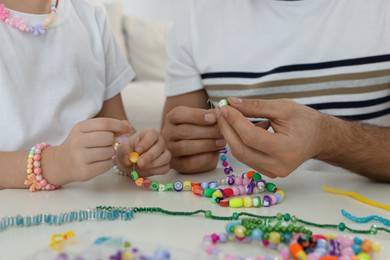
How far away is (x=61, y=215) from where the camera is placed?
2.58ft

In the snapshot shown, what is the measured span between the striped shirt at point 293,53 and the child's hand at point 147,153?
412mm

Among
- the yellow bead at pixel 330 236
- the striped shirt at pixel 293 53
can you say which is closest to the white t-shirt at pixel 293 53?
the striped shirt at pixel 293 53

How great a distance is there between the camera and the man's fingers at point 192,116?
3.40ft

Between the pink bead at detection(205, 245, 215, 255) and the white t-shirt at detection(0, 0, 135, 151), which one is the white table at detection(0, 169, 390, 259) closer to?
the pink bead at detection(205, 245, 215, 255)

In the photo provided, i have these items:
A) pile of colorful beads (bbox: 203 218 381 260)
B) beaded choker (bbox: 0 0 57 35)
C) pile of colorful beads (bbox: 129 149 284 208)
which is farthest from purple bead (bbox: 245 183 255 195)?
beaded choker (bbox: 0 0 57 35)

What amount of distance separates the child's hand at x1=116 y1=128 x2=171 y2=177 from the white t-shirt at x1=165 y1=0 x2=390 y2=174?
412 mm

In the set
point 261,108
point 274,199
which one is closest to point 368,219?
point 274,199

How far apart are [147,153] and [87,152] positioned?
12cm

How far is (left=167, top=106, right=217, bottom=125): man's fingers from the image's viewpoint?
1035mm

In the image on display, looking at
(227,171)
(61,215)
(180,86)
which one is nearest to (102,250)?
(61,215)

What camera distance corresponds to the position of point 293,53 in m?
1.30

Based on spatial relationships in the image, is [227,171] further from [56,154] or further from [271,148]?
[56,154]

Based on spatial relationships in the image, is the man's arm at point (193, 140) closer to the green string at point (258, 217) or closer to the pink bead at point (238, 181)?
the pink bead at point (238, 181)

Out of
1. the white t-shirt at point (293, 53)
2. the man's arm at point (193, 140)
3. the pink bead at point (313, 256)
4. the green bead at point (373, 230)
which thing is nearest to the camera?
the pink bead at point (313, 256)
